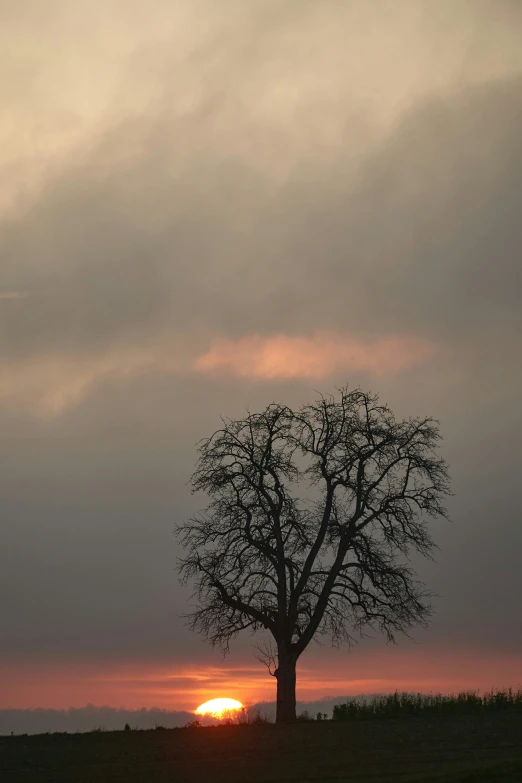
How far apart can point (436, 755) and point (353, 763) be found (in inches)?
80.2

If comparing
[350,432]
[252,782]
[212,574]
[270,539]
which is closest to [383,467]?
[350,432]

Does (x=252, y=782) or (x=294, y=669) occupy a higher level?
(x=294, y=669)

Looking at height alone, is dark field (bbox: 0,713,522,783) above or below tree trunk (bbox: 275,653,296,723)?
below

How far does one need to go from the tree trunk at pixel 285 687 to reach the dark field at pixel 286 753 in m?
4.78

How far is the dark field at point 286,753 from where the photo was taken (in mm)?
16672

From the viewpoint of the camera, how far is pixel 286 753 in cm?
1919

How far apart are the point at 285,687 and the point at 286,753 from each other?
10653 mm

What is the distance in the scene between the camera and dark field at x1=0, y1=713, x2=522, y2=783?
1667cm

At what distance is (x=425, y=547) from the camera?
32.1 m

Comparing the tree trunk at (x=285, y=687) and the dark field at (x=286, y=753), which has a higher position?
the tree trunk at (x=285, y=687)

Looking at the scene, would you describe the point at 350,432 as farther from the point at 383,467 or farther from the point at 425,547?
the point at 425,547

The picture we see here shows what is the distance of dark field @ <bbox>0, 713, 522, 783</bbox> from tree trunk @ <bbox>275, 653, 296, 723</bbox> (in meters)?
4.78

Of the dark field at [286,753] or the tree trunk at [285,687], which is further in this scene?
the tree trunk at [285,687]

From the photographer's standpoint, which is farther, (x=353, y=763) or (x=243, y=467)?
(x=243, y=467)
